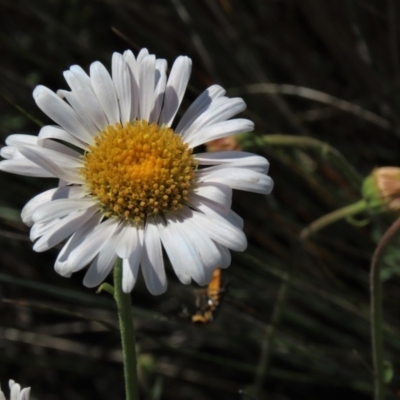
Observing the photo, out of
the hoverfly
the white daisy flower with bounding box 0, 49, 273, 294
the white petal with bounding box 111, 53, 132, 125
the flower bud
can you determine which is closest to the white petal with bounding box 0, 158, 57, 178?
the white daisy flower with bounding box 0, 49, 273, 294

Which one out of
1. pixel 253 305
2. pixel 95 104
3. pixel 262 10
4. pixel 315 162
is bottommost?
pixel 253 305

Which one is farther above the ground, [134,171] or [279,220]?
[279,220]

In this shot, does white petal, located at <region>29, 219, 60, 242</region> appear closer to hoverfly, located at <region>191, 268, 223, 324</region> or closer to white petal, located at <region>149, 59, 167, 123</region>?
white petal, located at <region>149, 59, 167, 123</region>

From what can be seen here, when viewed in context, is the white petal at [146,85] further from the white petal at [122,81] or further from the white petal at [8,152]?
the white petal at [8,152]

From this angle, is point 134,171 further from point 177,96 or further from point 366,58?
point 366,58

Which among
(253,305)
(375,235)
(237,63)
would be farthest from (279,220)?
(237,63)

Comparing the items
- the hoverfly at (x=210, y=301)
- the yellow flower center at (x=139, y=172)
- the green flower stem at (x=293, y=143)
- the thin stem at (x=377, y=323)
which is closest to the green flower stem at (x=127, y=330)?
the yellow flower center at (x=139, y=172)

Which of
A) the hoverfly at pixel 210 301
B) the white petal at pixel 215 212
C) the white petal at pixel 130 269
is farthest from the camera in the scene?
the hoverfly at pixel 210 301
